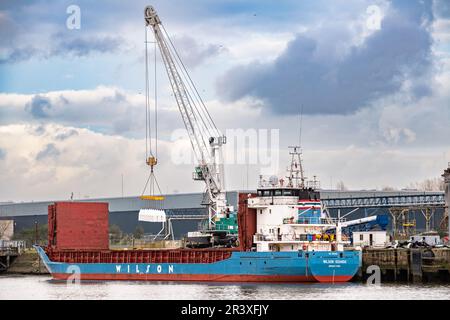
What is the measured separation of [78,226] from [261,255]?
859 inches

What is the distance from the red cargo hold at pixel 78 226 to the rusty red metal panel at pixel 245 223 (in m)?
17.0

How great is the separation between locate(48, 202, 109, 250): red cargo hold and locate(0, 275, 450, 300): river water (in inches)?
374

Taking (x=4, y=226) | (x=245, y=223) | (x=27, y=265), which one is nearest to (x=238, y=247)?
(x=245, y=223)

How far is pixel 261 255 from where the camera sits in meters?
77.1

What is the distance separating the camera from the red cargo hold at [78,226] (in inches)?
3570

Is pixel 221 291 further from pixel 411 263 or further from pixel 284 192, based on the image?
pixel 411 263

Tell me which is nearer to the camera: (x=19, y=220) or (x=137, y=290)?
(x=137, y=290)

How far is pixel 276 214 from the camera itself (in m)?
79.2

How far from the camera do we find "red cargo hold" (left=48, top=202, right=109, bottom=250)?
90.7m

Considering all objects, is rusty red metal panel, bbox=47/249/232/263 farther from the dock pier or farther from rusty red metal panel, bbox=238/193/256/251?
the dock pier

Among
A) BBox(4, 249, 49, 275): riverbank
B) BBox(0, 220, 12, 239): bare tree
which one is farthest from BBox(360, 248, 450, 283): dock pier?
BBox(0, 220, 12, 239): bare tree
